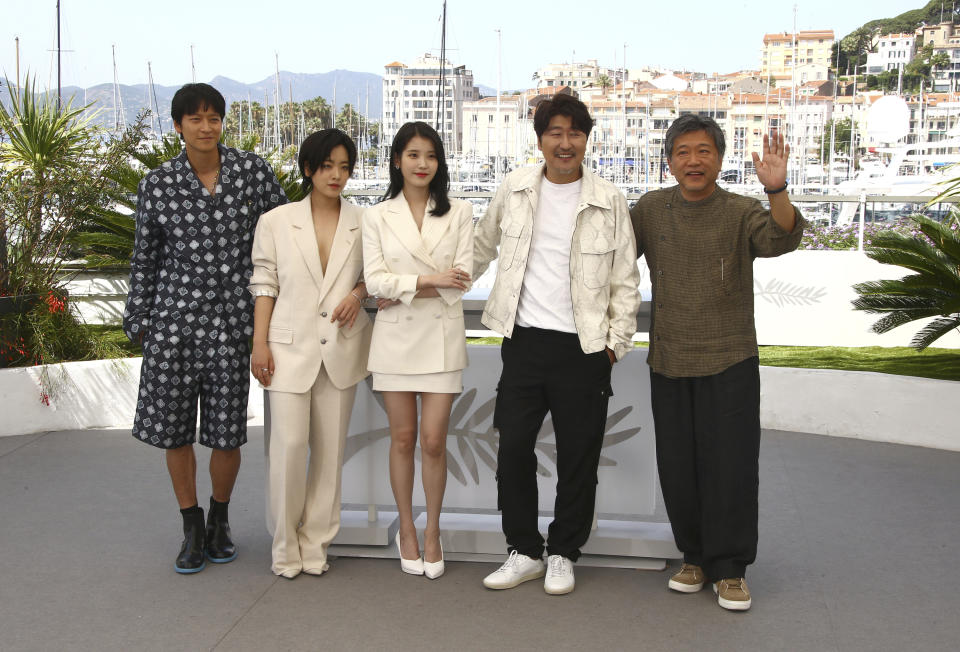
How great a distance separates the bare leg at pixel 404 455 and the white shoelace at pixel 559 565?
0.58 metres

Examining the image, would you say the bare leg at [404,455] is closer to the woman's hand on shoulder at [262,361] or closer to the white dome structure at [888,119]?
the woman's hand on shoulder at [262,361]

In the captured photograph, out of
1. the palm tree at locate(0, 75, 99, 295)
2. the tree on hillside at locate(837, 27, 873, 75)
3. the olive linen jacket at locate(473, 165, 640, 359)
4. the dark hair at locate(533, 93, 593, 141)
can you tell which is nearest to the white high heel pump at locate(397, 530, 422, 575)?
the olive linen jacket at locate(473, 165, 640, 359)

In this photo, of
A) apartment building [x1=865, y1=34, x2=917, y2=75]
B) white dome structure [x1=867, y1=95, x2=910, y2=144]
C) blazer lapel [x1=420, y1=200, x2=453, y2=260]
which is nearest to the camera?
blazer lapel [x1=420, y1=200, x2=453, y2=260]

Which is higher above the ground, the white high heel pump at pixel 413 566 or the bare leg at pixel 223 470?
the bare leg at pixel 223 470

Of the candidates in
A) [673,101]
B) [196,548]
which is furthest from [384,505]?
[673,101]

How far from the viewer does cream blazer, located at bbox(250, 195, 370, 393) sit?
386 centimetres

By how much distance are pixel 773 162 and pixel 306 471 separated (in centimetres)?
223

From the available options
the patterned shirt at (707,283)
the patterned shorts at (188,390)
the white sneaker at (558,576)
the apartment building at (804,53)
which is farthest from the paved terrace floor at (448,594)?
the apartment building at (804,53)

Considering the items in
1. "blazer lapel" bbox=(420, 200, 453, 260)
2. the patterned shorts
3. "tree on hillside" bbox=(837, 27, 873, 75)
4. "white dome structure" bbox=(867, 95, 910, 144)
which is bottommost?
the patterned shorts

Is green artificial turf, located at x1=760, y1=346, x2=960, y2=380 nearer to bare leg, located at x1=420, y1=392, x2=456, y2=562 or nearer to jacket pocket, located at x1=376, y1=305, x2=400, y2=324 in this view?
bare leg, located at x1=420, y1=392, x2=456, y2=562

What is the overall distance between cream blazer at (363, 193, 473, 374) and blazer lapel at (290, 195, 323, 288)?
21 centimetres

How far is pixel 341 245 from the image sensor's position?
153 inches

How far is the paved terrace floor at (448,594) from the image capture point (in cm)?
344

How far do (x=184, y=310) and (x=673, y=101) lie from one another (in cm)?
7138
